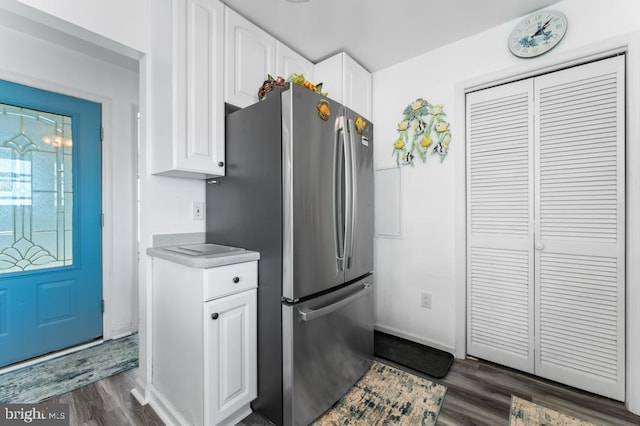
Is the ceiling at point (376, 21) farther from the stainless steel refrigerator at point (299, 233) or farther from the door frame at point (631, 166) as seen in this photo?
the stainless steel refrigerator at point (299, 233)

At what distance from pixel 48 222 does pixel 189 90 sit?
175 centimetres

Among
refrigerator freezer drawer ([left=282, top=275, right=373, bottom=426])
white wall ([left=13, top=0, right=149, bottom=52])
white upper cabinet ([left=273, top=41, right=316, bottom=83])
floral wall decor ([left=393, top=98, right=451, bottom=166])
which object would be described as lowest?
refrigerator freezer drawer ([left=282, top=275, right=373, bottom=426])

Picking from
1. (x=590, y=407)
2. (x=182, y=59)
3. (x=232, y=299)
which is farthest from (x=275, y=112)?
(x=590, y=407)

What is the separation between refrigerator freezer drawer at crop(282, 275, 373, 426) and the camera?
142 cm

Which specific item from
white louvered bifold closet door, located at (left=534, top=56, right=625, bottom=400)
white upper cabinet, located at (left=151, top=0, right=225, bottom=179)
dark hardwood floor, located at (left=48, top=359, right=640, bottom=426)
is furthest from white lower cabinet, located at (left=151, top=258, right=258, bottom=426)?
white louvered bifold closet door, located at (left=534, top=56, right=625, bottom=400)

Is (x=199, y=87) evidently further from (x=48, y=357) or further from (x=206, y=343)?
(x=48, y=357)

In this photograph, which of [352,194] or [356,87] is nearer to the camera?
[352,194]

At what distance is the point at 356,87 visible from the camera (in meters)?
2.53

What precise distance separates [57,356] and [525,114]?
401 centimetres

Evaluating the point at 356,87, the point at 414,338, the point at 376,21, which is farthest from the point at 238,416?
the point at 376,21

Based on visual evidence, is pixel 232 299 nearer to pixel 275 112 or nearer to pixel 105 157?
pixel 275 112

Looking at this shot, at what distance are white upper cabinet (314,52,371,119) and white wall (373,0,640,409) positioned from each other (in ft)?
0.68

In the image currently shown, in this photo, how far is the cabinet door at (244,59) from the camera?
5.99 ft

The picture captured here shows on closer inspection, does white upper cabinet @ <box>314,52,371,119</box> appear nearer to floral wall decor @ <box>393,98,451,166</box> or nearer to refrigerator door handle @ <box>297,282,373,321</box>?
floral wall decor @ <box>393,98,451,166</box>
